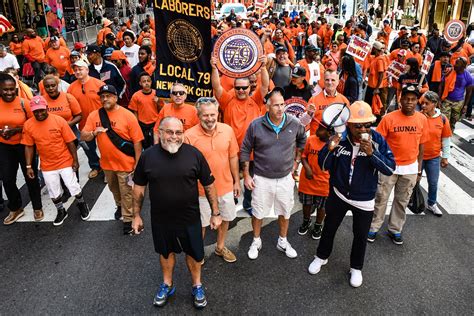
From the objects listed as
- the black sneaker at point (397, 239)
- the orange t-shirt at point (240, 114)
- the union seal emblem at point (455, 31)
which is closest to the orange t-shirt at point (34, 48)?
the orange t-shirt at point (240, 114)

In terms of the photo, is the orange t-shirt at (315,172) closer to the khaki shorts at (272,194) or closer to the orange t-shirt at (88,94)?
the khaki shorts at (272,194)

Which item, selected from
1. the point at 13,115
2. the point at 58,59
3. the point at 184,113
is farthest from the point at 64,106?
the point at 58,59

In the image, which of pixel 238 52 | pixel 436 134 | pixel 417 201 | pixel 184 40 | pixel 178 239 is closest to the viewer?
pixel 178 239

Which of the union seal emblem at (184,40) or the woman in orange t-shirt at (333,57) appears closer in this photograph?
the union seal emblem at (184,40)

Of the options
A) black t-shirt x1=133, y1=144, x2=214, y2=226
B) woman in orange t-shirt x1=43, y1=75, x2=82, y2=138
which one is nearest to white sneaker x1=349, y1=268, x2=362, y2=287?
black t-shirt x1=133, y1=144, x2=214, y2=226

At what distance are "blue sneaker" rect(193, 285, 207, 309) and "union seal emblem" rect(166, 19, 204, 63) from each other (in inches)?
109

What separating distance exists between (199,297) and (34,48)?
10924 mm

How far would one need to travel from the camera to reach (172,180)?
3.48m

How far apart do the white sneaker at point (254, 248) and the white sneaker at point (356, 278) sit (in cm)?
114

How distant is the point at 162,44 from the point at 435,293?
14.0 feet

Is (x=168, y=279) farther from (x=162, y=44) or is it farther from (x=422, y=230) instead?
(x=422, y=230)

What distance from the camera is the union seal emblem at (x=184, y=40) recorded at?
488 cm

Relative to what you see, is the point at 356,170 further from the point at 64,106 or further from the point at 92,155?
the point at 92,155

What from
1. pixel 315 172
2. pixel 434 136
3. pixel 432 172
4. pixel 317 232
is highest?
pixel 434 136
